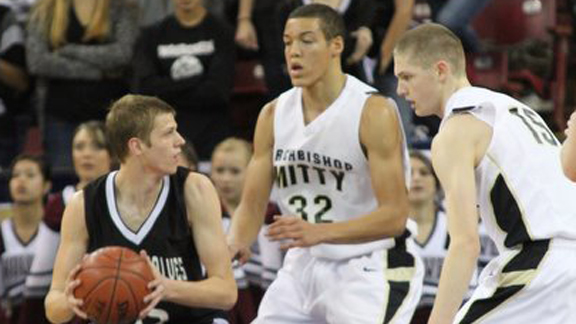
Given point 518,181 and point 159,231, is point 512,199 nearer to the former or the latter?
point 518,181

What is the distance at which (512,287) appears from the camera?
491cm

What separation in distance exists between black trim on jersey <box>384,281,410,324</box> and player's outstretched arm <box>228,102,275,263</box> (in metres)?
0.76

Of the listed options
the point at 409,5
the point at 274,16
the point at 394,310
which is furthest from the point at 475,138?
the point at 274,16

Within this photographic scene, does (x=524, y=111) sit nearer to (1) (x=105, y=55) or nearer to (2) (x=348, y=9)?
(2) (x=348, y=9)

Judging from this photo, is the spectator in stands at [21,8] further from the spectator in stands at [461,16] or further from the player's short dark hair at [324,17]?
the player's short dark hair at [324,17]

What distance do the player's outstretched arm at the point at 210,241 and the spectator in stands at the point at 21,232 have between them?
2.98 meters

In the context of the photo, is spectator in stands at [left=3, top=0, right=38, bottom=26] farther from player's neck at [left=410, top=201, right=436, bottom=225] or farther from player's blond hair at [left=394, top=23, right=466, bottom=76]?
player's blond hair at [left=394, top=23, right=466, bottom=76]

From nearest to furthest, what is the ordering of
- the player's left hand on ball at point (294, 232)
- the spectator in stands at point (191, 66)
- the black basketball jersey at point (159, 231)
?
the black basketball jersey at point (159, 231) → the player's left hand on ball at point (294, 232) → the spectator in stands at point (191, 66)

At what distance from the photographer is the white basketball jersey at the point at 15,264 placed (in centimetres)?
845

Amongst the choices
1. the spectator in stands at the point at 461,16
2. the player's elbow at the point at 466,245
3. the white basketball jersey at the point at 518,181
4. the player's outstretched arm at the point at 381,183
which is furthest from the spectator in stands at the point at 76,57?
the player's elbow at the point at 466,245

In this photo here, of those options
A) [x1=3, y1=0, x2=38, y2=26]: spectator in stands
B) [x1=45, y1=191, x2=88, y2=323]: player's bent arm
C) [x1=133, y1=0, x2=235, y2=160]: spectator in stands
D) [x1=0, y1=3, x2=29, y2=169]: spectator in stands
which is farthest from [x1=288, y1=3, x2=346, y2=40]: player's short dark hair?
[x1=3, y1=0, x2=38, y2=26]: spectator in stands

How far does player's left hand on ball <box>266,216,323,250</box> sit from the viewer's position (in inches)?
231

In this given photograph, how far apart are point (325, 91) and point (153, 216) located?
1235mm

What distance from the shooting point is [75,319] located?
730 centimetres
